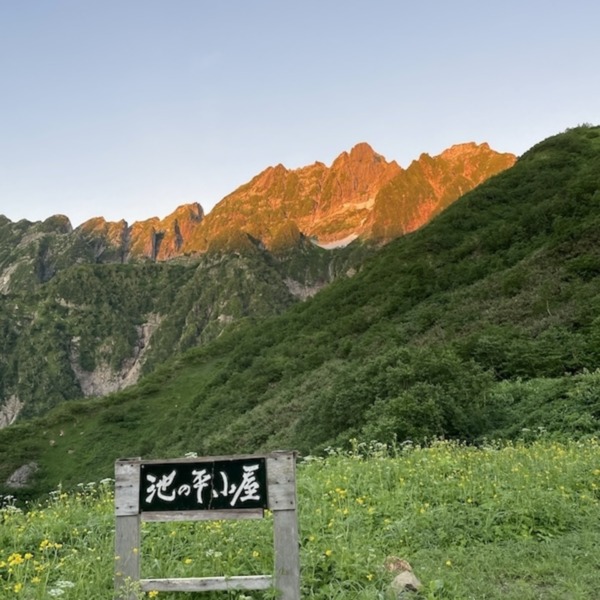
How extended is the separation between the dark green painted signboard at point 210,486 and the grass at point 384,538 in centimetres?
85

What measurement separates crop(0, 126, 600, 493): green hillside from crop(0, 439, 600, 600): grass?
7782mm

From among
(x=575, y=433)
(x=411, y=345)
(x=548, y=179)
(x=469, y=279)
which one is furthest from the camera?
(x=548, y=179)

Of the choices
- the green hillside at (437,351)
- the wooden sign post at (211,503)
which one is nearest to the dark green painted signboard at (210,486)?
the wooden sign post at (211,503)

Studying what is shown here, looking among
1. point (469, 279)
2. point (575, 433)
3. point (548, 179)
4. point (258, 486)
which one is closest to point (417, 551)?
point (258, 486)

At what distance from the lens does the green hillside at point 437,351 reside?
20922 mm

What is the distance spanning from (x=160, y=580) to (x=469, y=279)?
43.4 meters

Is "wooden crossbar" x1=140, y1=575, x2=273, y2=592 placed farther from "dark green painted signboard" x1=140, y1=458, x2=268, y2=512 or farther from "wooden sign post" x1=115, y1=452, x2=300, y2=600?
"dark green painted signboard" x1=140, y1=458, x2=268, y2=512

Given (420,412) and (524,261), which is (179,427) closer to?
(524,261)

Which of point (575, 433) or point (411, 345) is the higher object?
point (411, 345)

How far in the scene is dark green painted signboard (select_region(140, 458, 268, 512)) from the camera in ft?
17.6

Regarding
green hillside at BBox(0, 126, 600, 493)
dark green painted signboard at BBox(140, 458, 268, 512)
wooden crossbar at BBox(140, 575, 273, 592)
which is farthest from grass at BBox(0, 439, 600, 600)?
green hillside at BBox(0, 126, 600, 493)

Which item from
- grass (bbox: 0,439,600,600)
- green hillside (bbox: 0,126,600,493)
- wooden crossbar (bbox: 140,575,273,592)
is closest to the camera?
wooden crossbar (bbox: 140,575,273,592)

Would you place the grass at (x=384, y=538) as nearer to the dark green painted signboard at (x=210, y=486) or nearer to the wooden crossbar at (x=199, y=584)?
the wooden crossbar at (x=199, y=584)

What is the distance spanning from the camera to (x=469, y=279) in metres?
45.9
